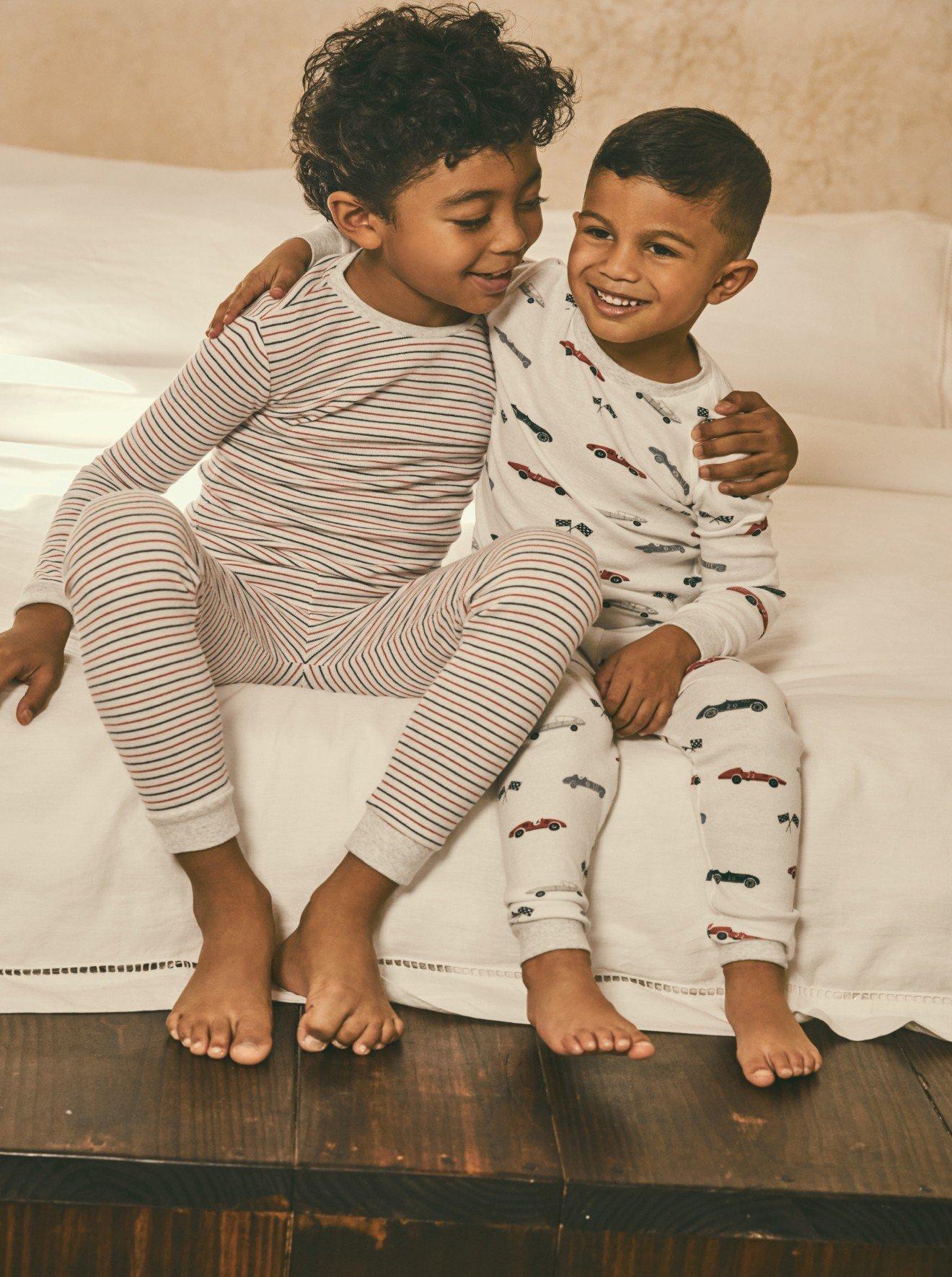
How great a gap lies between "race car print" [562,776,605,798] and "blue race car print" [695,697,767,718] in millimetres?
125

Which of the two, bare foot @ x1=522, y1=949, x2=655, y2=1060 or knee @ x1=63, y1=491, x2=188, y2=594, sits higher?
knee @ x1=63, y1=491, x2=188, y2=594

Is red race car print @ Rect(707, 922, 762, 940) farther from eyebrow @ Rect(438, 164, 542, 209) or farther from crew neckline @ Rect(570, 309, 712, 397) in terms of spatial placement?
eyebrow @ Rect(438, 164, 542, 209)

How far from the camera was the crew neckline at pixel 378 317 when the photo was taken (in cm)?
120

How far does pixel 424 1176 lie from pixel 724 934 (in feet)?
1.08

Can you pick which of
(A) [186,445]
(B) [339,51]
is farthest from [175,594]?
(B) [339,51]

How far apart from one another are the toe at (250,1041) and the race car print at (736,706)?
456 millimetres

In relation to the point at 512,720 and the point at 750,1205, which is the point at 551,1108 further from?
the point at 512,720

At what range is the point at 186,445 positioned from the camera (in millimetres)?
1203

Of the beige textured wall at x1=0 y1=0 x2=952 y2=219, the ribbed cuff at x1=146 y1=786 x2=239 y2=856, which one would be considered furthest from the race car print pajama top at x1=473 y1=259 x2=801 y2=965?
the beige textured wall at x1=0 y1=0 x2=952 y2=219

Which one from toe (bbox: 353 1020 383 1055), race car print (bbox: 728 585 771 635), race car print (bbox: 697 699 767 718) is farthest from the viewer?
race car print (bbox: 728 585 771 635)

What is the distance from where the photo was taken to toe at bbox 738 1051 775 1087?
1.01 m

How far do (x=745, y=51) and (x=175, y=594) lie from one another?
7.13 feet

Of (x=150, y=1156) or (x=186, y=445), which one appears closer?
(x=150, y=1156)

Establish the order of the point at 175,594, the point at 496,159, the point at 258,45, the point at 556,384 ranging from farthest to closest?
the point at 258,45, the point at 556,384, the point at 496,159, the point at 175,594
